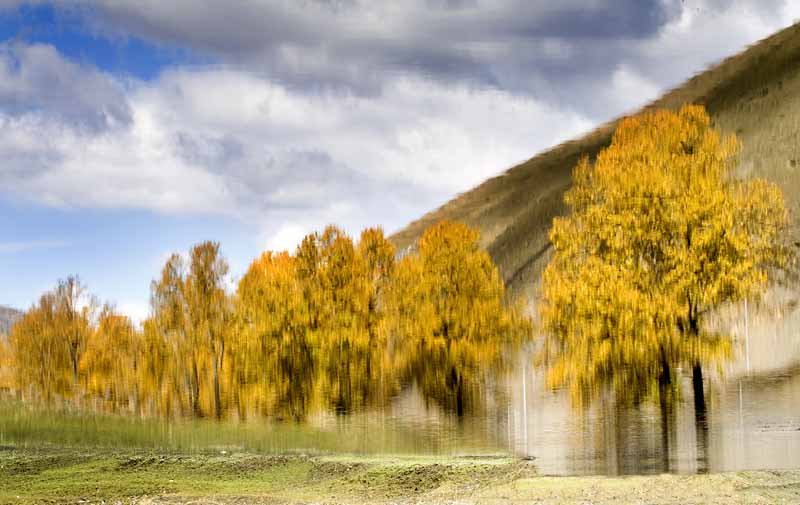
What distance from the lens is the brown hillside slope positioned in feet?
215

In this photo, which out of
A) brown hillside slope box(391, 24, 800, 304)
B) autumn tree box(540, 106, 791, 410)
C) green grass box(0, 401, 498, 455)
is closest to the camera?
green grass box(0, 401, 498, 455)

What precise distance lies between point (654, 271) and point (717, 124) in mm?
43454

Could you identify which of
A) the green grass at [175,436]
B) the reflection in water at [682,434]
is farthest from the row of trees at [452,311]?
the green grass at [175,436]

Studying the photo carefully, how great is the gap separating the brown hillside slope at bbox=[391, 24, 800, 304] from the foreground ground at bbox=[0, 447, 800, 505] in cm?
3634

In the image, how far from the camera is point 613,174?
129 ft

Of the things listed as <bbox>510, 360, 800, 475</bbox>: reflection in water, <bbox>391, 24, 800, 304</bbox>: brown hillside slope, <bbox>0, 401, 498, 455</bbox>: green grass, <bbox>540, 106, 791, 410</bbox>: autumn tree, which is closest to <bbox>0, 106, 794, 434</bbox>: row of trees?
<bbox>540, 106, 791, 410</bbox>: autumn tree

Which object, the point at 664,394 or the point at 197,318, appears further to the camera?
the point at 197,318

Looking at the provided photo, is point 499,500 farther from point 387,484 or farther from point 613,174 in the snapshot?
point 613,174

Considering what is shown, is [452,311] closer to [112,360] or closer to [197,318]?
[197,318]

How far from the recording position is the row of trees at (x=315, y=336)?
4822 cm

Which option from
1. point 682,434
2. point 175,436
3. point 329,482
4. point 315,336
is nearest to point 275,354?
point 315,336

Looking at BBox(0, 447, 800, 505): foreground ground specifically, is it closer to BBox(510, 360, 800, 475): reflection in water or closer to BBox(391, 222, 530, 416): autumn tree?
BBox(510, 360, 800, 475): reflection in water

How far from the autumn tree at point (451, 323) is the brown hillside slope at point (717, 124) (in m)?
Answer: 17.5

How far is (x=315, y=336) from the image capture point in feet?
161
